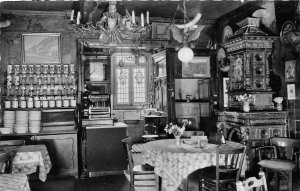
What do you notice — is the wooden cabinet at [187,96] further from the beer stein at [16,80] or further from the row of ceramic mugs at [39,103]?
the beer stein at [16,80]

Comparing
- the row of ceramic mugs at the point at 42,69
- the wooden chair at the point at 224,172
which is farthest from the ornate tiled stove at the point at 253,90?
the row of ceramic mugs at the point at 42,69

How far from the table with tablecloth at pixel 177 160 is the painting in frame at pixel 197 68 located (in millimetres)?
4243

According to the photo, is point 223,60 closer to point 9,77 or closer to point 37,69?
point 37,69

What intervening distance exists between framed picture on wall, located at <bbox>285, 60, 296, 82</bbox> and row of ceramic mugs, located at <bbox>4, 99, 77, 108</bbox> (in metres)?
4.75

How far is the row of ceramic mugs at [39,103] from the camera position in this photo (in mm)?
7219

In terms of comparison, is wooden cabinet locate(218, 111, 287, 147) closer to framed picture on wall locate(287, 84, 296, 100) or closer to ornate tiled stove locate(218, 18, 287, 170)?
ornate tiled stove locate(218, 18, 287, 170)

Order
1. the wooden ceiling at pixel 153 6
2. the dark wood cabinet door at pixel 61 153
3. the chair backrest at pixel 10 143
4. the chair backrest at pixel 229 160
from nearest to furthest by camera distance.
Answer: the chair backrest at pixel 229 160
the chair backrest at pixel 10 143
the wooden ceiling at pixel 153 6
the dark wood cabinet door at pixel 61 153

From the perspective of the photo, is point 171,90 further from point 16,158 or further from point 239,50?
point 16,158

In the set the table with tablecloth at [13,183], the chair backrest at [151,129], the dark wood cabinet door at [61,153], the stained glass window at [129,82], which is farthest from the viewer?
the stained glass window at [129,82]

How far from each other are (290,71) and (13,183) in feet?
18.2

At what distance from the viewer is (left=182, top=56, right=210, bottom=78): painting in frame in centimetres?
888

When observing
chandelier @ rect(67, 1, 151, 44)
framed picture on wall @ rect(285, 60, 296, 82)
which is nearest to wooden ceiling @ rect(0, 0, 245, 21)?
chandelier @ rect(67, 1, 151, 44)

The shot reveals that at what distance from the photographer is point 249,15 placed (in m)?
7.29

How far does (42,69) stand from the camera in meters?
7.46
